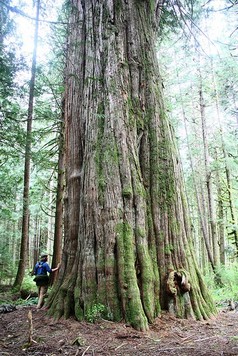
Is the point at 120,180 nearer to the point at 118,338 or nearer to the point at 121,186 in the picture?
the point at 121,186

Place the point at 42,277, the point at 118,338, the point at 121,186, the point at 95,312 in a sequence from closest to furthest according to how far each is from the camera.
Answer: the point at 118,338 < the point at 95,312 < the point at 121,186 < the point at 42,277

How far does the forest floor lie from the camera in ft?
12.3

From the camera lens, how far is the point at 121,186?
5617 millimetres

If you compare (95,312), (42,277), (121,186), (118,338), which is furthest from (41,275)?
(118,338)

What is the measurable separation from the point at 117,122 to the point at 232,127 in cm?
1313

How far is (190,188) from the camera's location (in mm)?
22906

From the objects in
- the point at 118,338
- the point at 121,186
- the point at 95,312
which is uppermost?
the point at 121,186

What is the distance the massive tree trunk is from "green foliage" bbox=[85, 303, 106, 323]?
64mm

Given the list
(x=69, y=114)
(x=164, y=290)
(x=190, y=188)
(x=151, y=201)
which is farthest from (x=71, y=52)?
(x=190, y=188)

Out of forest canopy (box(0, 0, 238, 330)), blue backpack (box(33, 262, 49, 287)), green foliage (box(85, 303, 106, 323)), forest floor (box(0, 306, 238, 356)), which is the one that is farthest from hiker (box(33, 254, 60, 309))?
green foliage (box(85, 303, 106, 323))

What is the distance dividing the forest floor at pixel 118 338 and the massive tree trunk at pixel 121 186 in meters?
0.25

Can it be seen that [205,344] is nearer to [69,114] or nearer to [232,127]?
[69,114]

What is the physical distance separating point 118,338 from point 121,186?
2453 millimetres

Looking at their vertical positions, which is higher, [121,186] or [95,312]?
[121,186]
